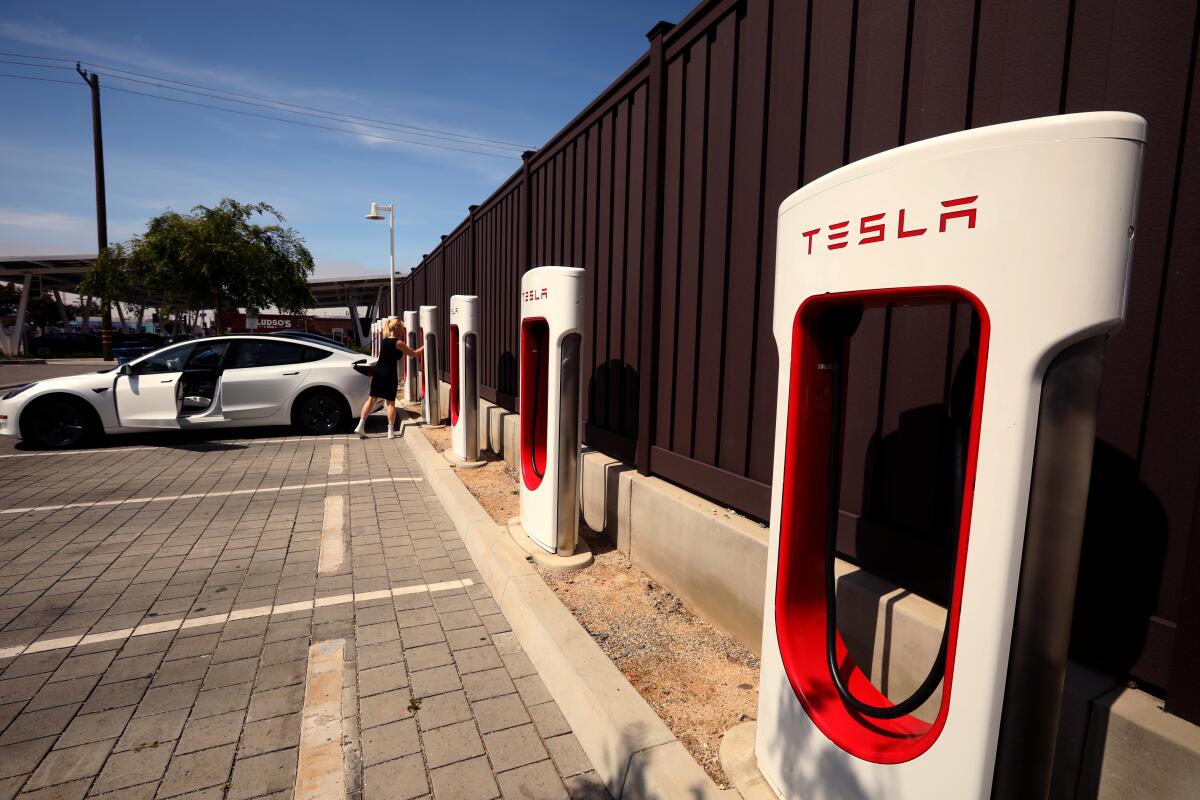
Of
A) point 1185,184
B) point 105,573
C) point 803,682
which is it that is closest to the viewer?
point 1185,184

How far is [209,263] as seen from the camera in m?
22.0

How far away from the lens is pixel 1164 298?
1.78m

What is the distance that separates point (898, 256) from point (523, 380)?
149 inches

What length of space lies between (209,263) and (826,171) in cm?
2514

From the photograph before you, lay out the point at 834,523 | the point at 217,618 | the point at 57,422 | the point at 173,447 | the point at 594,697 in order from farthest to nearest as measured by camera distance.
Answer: the point at 173,447
the point at 57,422
the point at 217,618
the point at 594,697
the point at 834,523

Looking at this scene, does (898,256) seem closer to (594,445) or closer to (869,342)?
(869,342)

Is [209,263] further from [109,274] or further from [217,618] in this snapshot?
[217,618]

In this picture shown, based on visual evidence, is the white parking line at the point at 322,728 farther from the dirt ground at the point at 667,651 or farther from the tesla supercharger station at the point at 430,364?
the tesla supercharger station at the point at 430,364

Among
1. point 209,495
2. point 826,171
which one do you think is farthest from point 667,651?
point 209,495

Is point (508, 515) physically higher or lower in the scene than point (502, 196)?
lower

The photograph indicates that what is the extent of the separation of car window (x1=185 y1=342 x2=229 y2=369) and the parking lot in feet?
10.8

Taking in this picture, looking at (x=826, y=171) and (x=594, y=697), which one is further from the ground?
(x=826, y=171)

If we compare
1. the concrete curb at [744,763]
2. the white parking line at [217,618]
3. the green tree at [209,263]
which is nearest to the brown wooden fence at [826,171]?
the concrete curb at [744,763]

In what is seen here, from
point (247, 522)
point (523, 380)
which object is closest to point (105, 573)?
point (247, 522)
